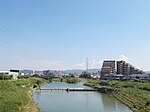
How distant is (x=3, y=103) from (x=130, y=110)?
9.96 m

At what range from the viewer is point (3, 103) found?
672 inches

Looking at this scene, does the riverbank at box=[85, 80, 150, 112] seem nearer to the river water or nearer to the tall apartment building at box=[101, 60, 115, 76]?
the river water

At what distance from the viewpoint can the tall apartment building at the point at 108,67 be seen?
269ft

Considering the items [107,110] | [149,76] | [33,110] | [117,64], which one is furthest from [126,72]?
[33,110]

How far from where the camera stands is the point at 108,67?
8275 cm

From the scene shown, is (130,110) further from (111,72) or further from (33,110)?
(111,72)

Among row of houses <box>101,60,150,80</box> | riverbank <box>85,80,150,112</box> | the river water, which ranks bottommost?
the river water

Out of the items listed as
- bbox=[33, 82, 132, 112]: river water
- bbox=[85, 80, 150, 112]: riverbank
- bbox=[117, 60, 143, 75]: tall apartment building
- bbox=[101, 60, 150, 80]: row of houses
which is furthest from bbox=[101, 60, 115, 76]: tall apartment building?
bbox=[33, 82, 132, 112]: river water

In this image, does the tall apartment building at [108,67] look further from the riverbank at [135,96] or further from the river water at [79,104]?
the river water at [79,104]

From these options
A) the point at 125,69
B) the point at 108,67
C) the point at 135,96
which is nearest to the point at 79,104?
the point at 135,96

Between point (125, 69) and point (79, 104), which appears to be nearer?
point (79, 104)

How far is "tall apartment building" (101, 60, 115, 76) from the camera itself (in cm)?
8212

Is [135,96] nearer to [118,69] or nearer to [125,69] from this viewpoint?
[125,69]

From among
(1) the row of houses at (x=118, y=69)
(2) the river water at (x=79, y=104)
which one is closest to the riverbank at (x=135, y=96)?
(2) the river water at (x=79, y=104)
